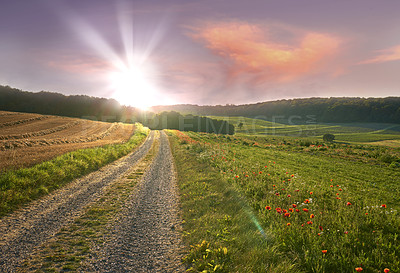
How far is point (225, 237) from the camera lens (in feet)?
16.3

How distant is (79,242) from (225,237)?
4394mm

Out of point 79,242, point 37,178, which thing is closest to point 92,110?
point 37,178

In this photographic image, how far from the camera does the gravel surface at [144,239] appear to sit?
169 inches

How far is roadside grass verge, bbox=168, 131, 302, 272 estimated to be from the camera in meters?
3.83

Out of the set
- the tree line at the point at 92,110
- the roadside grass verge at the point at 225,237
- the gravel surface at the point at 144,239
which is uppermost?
the tree line at the point at 92,110

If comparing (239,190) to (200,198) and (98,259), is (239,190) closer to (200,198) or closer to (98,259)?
(200,198)

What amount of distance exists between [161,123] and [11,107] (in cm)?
6375

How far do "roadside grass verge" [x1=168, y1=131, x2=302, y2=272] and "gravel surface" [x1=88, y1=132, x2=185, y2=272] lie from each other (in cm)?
47

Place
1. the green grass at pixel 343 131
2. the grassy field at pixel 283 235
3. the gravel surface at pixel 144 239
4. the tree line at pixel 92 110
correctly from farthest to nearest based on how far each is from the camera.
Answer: the tree line at pixel 92 110 → the green grass at pixel 343 131 → the gravel surface at pixel 144 239 → the grassy field at pixel 283 235

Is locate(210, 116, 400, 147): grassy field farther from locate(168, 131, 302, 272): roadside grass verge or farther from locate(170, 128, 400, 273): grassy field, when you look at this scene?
locate(168, 131, 302, 272): roadside grass verge

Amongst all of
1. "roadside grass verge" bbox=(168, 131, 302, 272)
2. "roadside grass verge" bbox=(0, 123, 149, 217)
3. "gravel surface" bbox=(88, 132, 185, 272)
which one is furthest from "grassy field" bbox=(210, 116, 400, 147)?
"roadside grass verge" bbox=(0, 123, 149, 217)

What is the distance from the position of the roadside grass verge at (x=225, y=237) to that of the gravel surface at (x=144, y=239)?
467 millimetres

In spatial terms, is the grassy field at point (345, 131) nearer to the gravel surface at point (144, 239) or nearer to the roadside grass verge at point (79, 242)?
the gravel surface at point (144, 239)

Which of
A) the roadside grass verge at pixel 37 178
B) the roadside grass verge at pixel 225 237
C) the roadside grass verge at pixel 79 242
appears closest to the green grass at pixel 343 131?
the roadside grass verge at pixel 225 237
